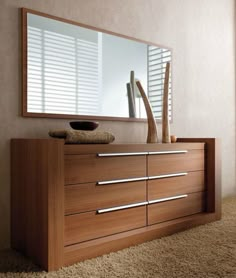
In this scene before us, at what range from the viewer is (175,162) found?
2.31 m

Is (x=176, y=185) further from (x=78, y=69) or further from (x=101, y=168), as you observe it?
(x=78, y=69)

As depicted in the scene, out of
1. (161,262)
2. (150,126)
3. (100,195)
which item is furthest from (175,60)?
(161,262)

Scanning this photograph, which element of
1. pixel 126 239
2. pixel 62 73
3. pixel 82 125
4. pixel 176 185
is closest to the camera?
pixel 126 239

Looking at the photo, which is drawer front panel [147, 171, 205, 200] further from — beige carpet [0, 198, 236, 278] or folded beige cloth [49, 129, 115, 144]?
folded beige cloth [49, 129, 115, 144]

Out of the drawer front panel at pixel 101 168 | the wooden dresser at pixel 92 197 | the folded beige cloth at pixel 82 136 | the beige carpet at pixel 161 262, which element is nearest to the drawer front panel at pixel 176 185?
the wooden dresser at pixel 92 197

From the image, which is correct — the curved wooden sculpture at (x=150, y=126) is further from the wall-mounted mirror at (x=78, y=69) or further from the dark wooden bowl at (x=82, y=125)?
the dark wooden bowl at (x=82, y=125)

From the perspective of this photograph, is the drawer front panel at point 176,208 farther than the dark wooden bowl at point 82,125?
Yes

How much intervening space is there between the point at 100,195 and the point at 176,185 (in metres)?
0.70

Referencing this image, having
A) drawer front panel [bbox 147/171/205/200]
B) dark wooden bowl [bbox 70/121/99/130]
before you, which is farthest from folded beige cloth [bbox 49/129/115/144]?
drawer front panel [bbox 147/171/205/200]

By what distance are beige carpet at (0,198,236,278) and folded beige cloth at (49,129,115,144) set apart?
0.66 meters

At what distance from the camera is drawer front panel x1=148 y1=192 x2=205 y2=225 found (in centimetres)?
215

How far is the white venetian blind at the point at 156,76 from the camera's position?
2.73m

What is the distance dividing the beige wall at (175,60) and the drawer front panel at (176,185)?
1.73ft

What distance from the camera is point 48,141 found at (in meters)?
1.64
